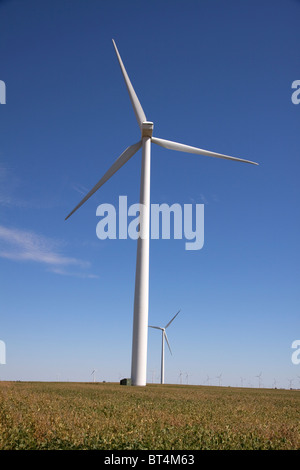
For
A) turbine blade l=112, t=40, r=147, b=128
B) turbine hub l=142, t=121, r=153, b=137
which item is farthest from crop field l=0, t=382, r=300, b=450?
turbine blade l=112, t=40, r=147, b=128

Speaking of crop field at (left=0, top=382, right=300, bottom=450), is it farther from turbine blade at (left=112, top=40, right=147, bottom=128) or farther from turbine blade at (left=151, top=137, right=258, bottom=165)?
turbine blade at (left=112, top=40, right=147, bottom=128)

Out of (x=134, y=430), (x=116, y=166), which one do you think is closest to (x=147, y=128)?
(x=116, y=166)

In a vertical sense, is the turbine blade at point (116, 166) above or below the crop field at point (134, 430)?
above

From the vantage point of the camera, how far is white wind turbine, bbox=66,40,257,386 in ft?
142

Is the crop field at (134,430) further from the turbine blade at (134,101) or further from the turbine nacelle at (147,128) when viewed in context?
the turbine blade at (134,101)

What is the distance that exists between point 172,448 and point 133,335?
1208 inches

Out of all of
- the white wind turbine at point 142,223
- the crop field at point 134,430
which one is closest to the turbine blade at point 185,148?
the white wind turbine at point 142,223

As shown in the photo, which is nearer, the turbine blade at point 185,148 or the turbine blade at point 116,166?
the turbine blade at point 116,166

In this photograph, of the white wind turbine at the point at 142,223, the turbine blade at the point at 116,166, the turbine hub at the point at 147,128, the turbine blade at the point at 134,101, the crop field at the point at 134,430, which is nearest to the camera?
the crop field at the point at 134,430

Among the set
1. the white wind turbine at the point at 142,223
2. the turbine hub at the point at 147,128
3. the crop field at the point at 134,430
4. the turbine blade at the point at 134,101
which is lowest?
the crop field at the point at 134,430

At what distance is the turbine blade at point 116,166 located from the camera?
4988 centimetres

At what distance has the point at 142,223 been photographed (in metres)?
45.9
